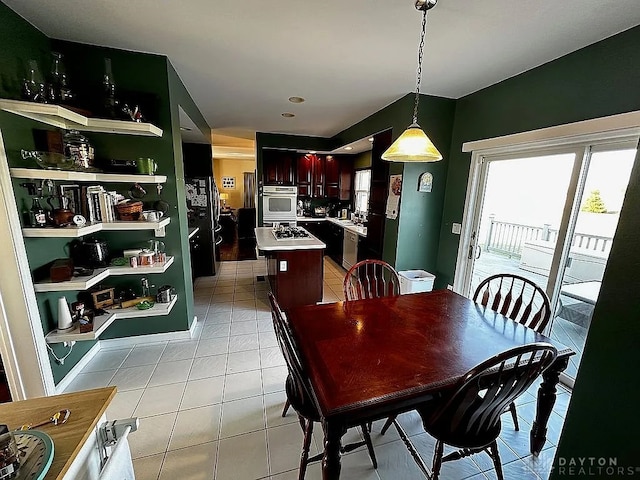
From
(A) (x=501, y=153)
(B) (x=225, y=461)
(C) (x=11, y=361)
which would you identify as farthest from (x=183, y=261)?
(A) (x=501, y=153)

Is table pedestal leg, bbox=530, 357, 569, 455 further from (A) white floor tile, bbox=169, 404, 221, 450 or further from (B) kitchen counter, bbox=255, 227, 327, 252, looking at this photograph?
(B) kitchen counter, bbox=255, 227, 327, 252

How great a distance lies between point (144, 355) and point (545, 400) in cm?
303

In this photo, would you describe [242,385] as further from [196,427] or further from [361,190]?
[361,190]

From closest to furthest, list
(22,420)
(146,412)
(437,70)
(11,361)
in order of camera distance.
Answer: (22,420), (11,361), (146,412), (437,70)

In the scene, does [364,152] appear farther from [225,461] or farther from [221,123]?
[225,461]

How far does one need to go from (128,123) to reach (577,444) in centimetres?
284

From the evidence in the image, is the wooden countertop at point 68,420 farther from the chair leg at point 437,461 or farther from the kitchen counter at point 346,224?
the kitchen counter at point 346,224

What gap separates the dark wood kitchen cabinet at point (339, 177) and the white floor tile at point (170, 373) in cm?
455

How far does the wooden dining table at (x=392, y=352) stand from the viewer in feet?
3.44

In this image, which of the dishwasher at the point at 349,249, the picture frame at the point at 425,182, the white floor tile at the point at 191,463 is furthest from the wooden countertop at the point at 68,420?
the dishwasher at the point at 349,249

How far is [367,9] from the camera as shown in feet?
5.18

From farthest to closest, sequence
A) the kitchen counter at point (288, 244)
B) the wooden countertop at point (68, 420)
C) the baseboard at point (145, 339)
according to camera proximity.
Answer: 1. the kitchen counter at point (288, 244)
2. the baseboard at point (145, 339)
3. the wooden countertop at point (68, 420)

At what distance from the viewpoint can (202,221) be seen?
4430 mm

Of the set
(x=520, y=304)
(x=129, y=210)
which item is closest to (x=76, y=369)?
(x=129, y=210)
